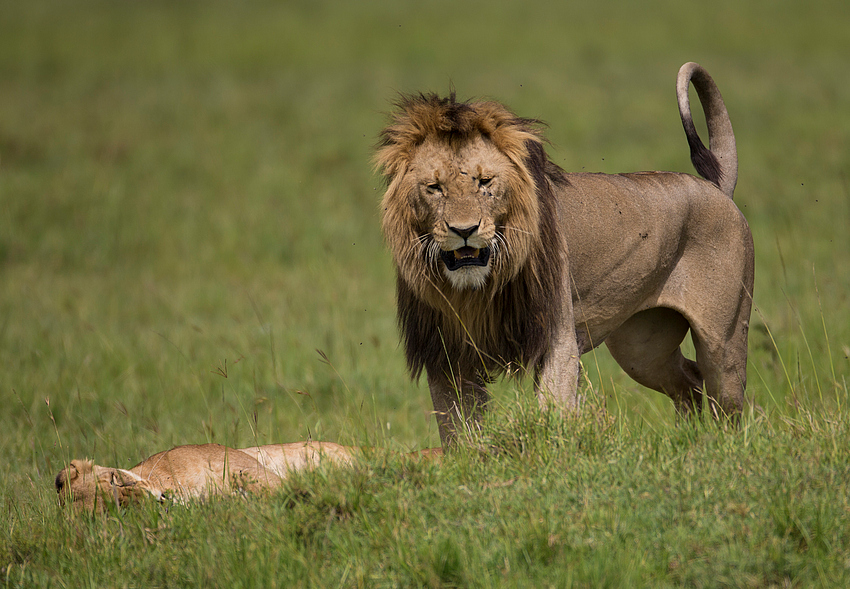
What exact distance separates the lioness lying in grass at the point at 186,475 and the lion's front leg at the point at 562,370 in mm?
563

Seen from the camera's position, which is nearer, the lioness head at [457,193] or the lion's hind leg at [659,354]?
the lioness head at [457,193]

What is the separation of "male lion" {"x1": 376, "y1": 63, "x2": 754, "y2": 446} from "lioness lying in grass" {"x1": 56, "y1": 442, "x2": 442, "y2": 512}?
549 mm

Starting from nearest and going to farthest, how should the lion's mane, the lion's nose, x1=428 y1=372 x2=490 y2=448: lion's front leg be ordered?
the lion's nose, the lion's mane, x1=428 y1=372 x2=490 y2=448: lion's front leg

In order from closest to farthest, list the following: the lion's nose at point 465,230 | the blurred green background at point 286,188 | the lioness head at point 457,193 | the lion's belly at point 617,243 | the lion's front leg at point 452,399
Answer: the lion's nose at point 465,230 → the lioness head at point 457,193 → the lion's front leg at point 452,399 → the lion's belly at point 617,243 → the blurred green background at point 286,188

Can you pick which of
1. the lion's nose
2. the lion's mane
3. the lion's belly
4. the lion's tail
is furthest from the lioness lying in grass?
the lion's tail

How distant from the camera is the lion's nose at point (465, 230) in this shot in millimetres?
3229

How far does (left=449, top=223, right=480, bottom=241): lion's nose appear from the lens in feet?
10.6

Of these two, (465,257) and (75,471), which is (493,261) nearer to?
(465,257)

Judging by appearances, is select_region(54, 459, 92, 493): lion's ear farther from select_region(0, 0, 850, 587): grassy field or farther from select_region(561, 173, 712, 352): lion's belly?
select_region(561, 173, 712, 352): lion's belly

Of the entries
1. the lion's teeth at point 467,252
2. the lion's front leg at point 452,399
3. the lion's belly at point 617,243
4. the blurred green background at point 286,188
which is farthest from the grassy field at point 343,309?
the lion's teeth at point 467,252

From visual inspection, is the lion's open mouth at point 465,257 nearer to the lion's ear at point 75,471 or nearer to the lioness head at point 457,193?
the lioness head at point 457,193

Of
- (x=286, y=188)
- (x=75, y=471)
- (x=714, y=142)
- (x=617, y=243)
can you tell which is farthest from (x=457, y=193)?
(x=286, y=188)

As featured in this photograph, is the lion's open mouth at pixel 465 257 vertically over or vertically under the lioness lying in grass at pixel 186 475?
over

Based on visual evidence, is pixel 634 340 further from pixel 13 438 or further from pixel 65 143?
pixel 65 143
